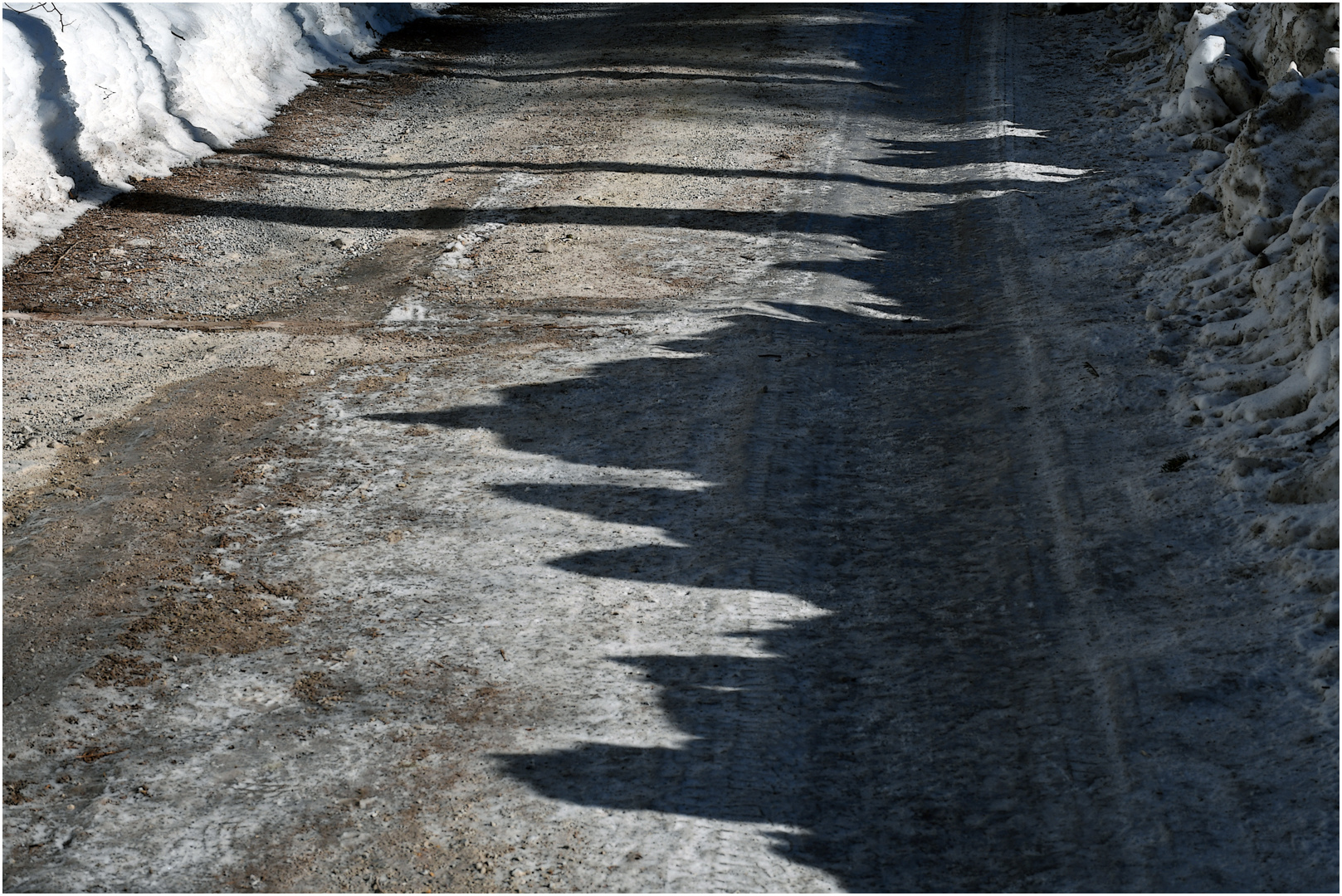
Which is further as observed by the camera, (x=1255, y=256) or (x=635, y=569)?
(x=1255, y=256)

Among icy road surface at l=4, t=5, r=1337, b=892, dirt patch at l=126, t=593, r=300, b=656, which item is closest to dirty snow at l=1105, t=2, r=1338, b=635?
icy road surface at l=4, t=5, r=1337, b=892

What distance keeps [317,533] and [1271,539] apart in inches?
179

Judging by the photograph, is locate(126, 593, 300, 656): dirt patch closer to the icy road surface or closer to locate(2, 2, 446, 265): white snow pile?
the icy road surface

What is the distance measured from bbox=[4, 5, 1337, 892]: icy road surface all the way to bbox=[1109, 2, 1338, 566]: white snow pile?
1.00ft

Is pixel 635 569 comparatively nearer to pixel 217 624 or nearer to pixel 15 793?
pixel 217 624

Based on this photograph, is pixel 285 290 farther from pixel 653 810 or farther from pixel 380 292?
pixel 653 810

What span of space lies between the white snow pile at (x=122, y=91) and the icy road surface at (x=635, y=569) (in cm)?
65

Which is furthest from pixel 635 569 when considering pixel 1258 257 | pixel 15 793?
pixel 1258 257

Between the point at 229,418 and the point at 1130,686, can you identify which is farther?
the point at 229,418

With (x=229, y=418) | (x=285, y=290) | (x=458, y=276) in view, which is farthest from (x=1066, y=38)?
(x=229, y=418)

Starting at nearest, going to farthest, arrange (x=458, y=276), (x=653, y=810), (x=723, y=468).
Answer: (x=653, y=810) → (x=723, y=468) → (x=458, y=276)

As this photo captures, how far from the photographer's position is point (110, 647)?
16.5 feet

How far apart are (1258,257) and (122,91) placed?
34.5ft

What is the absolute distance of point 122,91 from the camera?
11797 mm
